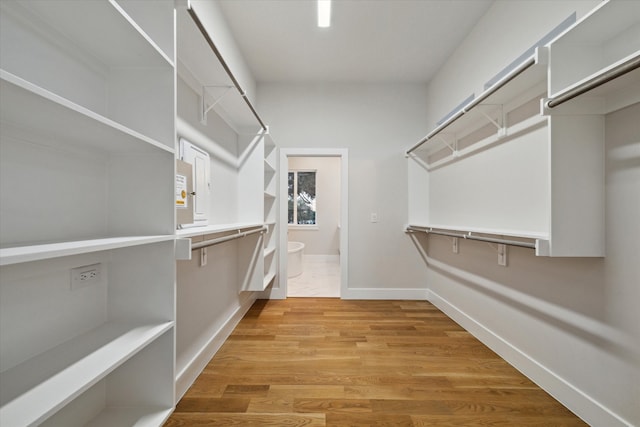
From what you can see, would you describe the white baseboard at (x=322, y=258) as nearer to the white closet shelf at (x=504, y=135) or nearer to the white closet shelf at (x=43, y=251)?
the white closet shelf at (x=504, y=135)

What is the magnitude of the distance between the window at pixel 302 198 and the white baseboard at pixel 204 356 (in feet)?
15.1

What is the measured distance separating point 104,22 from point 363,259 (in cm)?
334

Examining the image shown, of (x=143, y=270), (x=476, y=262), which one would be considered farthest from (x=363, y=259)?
(x=143, y=270)

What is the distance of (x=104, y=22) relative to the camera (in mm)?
888

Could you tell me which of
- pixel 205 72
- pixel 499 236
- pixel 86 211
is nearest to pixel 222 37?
pixel 205 72

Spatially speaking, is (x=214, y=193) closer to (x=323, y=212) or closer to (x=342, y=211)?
(x=342, y=211)

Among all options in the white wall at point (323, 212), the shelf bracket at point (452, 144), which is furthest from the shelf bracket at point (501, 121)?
the white wall at point (323, 212)

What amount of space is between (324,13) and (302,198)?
5410mm

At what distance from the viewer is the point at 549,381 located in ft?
5.70

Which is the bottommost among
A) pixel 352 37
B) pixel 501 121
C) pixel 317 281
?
pixel 317 281

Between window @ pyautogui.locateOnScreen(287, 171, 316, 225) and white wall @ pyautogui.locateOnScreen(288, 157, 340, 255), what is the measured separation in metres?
0.14

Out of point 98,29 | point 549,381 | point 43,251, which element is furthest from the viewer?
point 549,381

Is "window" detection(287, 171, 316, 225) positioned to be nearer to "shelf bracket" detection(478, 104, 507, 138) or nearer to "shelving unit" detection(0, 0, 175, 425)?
"shelf bracket" detection(478, 104, 507, 138)

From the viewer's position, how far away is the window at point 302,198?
7.51 metres
